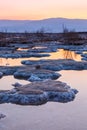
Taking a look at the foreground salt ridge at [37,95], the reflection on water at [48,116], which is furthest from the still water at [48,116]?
the foreground salt ridge at [37,95]

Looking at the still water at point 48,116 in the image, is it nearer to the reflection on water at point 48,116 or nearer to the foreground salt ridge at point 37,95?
the reflection on water at point 48,116

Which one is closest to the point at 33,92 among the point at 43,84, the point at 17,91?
the point at 17,91

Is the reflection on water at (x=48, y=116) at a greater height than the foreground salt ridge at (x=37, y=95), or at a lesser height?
lesser

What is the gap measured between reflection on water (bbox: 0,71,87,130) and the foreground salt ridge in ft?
0.82

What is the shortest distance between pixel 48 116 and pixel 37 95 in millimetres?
1536

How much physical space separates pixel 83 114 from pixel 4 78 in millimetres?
6769

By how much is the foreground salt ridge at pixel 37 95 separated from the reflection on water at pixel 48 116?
0.82 ft

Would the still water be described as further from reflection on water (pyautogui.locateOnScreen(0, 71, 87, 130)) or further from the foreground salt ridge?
the foreground salt ridge

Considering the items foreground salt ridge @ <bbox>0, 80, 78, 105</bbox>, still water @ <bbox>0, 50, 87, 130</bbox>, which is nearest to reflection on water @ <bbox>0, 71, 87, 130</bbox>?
still water @ <bbox>0, 50, 87, 130</bbox>

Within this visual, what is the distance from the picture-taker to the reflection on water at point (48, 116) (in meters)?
A: 9.47

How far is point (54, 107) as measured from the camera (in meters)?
11.3

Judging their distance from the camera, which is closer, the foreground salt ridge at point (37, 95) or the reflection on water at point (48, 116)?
the reflection on water at point (48, 116)

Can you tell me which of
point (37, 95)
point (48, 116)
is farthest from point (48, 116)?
point (37, 95)

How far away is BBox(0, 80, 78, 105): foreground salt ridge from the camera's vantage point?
1164cm
